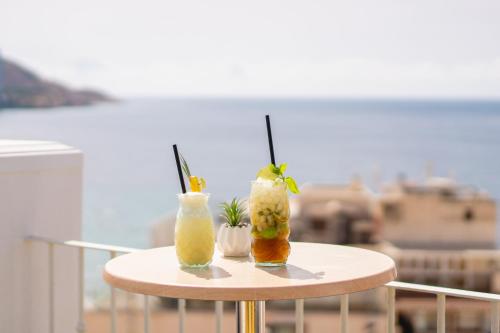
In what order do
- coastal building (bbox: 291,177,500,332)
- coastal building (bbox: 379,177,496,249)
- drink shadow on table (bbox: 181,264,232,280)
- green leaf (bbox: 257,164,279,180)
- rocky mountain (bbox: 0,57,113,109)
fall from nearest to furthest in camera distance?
1. drink shadow on table (bbox: 181,264,232,280)
2. green leaf (bbox: 257,164,279,180)
3. rocky mountain (bbox: 0,57,113,109)
4. coastal building (bbox: 291,177,500,332)
5. coastal building (bbox: 379,177,496,249)

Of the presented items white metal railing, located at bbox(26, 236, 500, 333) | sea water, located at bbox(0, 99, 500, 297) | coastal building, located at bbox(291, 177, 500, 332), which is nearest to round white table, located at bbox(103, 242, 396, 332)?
white metal railing, located at bbox(26, 236, 500, 333)

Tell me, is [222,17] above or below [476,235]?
above

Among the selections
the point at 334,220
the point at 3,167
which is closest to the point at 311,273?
the point at 3,167

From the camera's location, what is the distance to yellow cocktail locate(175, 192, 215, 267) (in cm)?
174

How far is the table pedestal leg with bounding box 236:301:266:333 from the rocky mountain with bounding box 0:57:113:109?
11.9 meters

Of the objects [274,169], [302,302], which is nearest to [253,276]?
[274,169]

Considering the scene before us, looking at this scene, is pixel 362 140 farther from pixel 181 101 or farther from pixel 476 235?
pixel 476 235

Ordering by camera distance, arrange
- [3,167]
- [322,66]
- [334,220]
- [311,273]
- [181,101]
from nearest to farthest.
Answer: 1. [311,273]
2. [3,167]
3. [334,220]
4. [181,101]
5. [322,66]

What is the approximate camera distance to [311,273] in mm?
1659

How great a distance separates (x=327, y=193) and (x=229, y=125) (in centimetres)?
1405

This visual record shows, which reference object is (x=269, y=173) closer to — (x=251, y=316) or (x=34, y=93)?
(x=251, y=316)

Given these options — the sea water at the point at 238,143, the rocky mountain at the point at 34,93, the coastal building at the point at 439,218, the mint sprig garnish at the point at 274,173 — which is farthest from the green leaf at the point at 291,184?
the sea water at the point at 238,143

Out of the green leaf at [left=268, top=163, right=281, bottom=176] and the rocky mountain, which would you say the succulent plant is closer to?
the green leaf at [left=268, top=163, right=281, bottom=176]

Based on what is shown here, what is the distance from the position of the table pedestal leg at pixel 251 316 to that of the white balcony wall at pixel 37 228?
1.10 m
